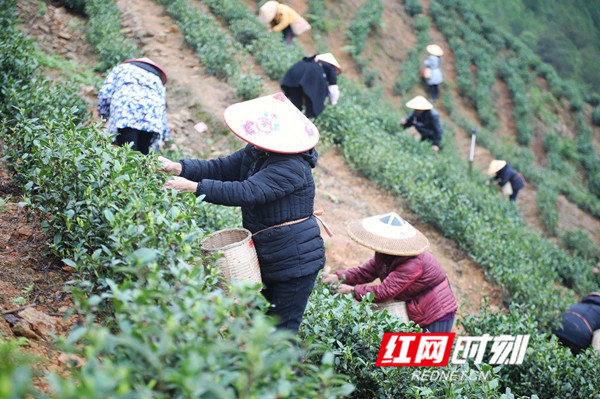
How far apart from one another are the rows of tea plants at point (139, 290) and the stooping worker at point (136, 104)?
495mm

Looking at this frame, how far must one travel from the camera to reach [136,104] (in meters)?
4.32

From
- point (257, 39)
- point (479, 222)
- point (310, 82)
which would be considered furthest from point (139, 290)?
point (257, 39)

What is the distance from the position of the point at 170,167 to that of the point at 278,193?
0.70 m

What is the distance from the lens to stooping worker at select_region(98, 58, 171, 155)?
432 cm

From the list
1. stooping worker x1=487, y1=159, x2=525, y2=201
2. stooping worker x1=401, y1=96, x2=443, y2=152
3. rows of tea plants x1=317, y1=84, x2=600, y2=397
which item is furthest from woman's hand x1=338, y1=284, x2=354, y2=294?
stooping worker x1=487, y1=159, x2=525, y2=201

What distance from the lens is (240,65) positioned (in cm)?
905

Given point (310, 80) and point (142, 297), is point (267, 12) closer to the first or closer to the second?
point (310, 80)

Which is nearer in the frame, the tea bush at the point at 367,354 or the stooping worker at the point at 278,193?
the stooping worker at the point at 278,193

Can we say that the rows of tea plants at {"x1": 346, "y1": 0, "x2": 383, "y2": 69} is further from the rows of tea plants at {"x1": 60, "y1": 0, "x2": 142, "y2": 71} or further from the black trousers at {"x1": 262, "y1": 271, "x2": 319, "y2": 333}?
the black trousers at {"x1": 262, "y1": 271, "x2": 319, "y2": 333}

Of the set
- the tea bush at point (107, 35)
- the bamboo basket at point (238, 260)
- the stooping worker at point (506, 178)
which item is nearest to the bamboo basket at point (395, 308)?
the bamboo basket at point (238, 260)

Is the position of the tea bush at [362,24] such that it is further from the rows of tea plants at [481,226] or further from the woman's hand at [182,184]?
the woman's hand at [182,184]

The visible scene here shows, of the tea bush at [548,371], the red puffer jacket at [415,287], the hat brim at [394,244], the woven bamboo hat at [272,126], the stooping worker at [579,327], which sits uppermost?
the woven bamboo hat at [272,126]

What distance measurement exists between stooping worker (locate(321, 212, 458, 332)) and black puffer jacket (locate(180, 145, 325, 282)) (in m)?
0.98

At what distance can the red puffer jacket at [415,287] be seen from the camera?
12.7ft
